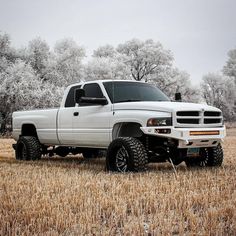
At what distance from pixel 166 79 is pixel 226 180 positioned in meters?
44.8

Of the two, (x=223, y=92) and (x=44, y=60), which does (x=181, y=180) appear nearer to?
(x=44, y=60)

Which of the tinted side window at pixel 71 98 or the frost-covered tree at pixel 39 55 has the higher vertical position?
the frost-covered tree at pixel 39 55

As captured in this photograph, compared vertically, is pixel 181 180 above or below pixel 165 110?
below

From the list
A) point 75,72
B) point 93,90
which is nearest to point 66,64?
point 75,72

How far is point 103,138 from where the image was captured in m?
9.36

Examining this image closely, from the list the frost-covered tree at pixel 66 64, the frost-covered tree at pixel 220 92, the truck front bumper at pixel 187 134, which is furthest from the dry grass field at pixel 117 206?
the frost-covered tree at pixel 220 92

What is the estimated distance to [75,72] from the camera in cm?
4603

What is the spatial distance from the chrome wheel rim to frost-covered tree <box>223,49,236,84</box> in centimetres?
6948

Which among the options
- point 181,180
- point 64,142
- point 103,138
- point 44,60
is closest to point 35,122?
point 64,142

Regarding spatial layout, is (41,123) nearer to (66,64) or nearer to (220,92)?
(66,64)

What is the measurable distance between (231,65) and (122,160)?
237 feet

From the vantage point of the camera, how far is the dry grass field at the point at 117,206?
413 cm

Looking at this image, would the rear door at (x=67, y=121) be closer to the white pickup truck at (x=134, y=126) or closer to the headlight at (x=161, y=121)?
the white pickup truck at (x=134, y=126)

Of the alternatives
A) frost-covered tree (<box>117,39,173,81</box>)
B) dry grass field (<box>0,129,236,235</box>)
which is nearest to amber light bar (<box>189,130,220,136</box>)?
dry grass field (<box>0,129,236,235</box>)
